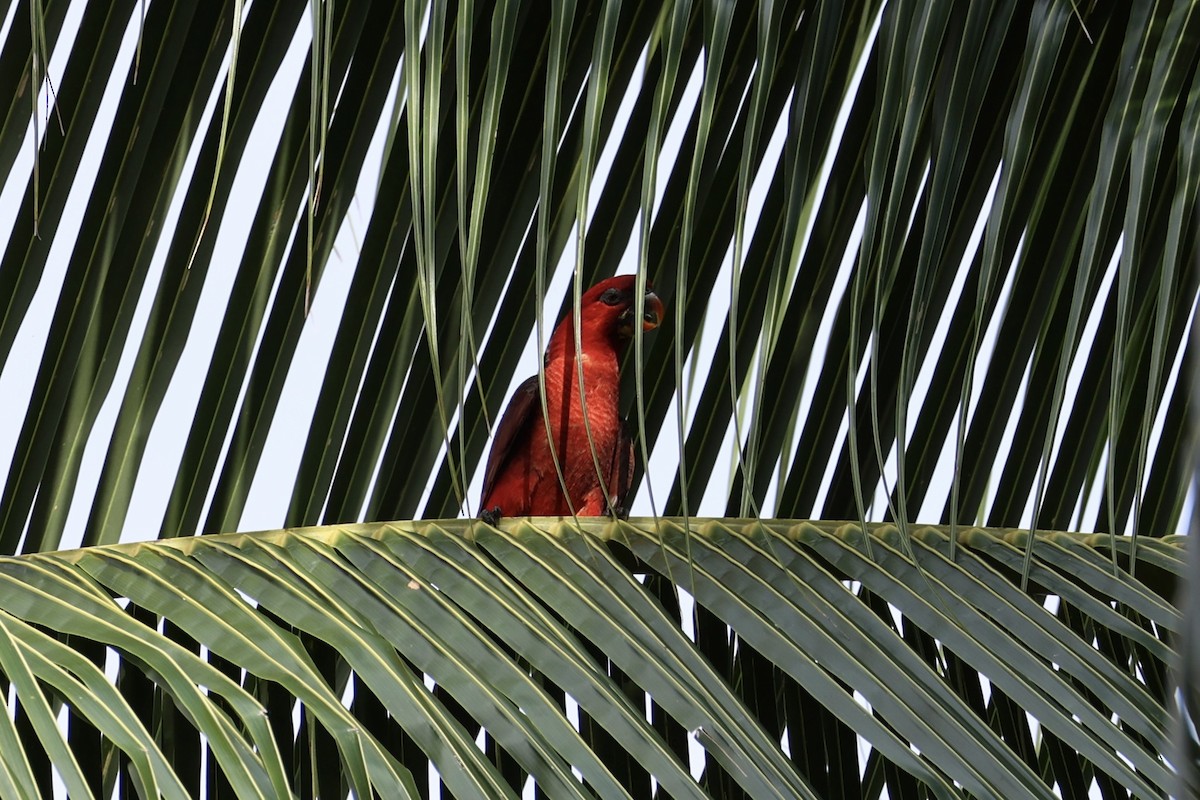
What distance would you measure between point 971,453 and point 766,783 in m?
0.91

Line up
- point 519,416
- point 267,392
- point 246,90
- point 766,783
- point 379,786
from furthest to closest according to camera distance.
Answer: point 519,416 < point 267,392 < point 246,90 < point 766,783 < point 379,786

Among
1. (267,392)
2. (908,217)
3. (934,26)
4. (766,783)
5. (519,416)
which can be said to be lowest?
(519,416)

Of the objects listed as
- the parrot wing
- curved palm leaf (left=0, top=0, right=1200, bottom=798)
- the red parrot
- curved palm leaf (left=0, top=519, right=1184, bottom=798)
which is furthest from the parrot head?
curved palm leaf (left=0, top=519, right=1184, bottom=798)

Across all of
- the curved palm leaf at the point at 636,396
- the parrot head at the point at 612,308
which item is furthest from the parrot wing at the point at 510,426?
the curved palm leaf at the point at 636,396

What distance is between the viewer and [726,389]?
1.89 m

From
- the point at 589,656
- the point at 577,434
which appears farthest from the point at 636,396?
the point at 577,434

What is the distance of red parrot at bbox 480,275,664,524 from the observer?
3.07m

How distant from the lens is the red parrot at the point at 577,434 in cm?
307

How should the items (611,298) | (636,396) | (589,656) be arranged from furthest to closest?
(611,298) < (636,396) < (589,656)

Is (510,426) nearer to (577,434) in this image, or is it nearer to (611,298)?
(577,434)

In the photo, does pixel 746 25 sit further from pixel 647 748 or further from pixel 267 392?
pixel 647 748

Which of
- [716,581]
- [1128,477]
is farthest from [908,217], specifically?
[1128,477]

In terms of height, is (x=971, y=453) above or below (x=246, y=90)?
below

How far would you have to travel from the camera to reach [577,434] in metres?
3.05
